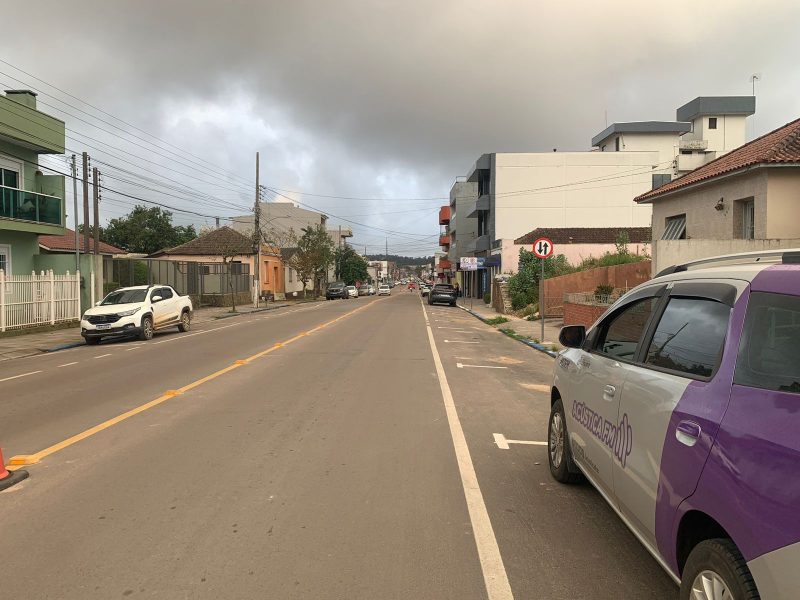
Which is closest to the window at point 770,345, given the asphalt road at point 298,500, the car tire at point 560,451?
the asphalt road at point 298,500

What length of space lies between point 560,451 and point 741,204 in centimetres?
1544

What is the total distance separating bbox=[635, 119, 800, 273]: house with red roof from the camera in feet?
51.2

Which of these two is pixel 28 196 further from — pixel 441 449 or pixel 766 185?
pixel 766 185

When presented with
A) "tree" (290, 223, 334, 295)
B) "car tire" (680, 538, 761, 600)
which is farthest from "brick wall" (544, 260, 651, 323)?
"tree" (290, 223, 334, 295)

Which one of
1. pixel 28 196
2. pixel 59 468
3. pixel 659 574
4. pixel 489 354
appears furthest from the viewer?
pixel 28 196

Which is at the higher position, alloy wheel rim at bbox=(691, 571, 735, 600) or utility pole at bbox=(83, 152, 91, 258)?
utility pole at bbox=(83, 152, 91, 258)

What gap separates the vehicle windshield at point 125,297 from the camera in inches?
738

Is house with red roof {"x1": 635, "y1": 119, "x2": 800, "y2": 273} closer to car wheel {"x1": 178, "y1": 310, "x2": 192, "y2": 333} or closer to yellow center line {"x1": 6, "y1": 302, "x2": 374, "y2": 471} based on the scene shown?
yellow center line {"x1": 6, "y1": 302, "x2": 374, "y2": 471}

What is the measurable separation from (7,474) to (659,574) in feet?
17.0

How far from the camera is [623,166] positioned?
51.5 metres

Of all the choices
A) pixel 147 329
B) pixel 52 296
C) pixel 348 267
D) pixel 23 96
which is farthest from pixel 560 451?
pixel 348 267

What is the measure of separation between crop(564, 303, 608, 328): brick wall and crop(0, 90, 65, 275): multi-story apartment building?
19567 millimetres

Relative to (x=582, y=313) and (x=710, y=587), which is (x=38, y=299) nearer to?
(x=582, y=313)

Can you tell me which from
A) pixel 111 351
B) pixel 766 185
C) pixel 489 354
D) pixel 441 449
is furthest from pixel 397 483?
pixel 766 185
